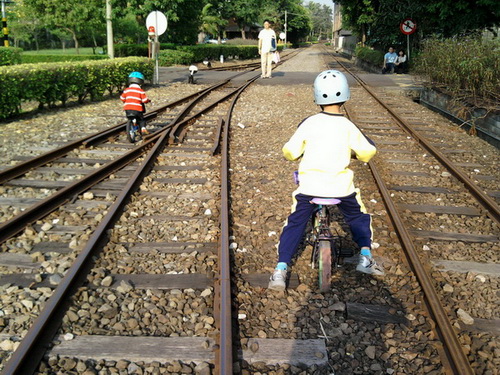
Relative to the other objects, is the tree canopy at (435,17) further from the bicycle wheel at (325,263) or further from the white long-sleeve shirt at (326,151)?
the bicycle wheel at (325,263)

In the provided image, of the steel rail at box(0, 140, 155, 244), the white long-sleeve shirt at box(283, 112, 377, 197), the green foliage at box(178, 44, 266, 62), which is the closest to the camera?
the white long-sleeve shirt at box(283, 112, 377, 197)

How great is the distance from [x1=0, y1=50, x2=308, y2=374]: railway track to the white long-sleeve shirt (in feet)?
3.38

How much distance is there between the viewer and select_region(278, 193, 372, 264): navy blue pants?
3.46 meters

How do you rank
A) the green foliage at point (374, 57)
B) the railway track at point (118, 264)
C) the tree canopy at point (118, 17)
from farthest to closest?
the tree canopy at point (118, 17) < the green foliage at point (374, 57) < the railway track at point (118, 264)

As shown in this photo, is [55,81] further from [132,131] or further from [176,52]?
[176,52]

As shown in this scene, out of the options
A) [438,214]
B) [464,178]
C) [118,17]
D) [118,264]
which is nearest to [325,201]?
[118,264]

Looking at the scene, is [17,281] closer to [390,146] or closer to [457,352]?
[457,352]

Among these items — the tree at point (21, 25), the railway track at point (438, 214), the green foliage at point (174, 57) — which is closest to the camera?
the railway track at point (438, 214)

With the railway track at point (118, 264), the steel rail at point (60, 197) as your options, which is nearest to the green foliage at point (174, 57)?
the steel rail at point (60, 197)

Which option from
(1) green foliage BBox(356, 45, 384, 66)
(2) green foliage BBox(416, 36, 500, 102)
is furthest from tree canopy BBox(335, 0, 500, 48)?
(2) green foliage BBox(416, 36, 500, 102)

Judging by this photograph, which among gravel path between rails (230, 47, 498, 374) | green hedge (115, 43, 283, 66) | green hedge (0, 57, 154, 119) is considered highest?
green hedge (115, 43, 283, 66)

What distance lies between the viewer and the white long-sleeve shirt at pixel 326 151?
10.9 ft

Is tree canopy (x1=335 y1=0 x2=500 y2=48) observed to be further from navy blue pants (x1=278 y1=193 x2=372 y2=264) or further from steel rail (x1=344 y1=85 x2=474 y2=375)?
navy blue pants (x1=278 y1=193 x2=372 y2=264)

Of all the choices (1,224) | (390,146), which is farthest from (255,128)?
(1,224)
